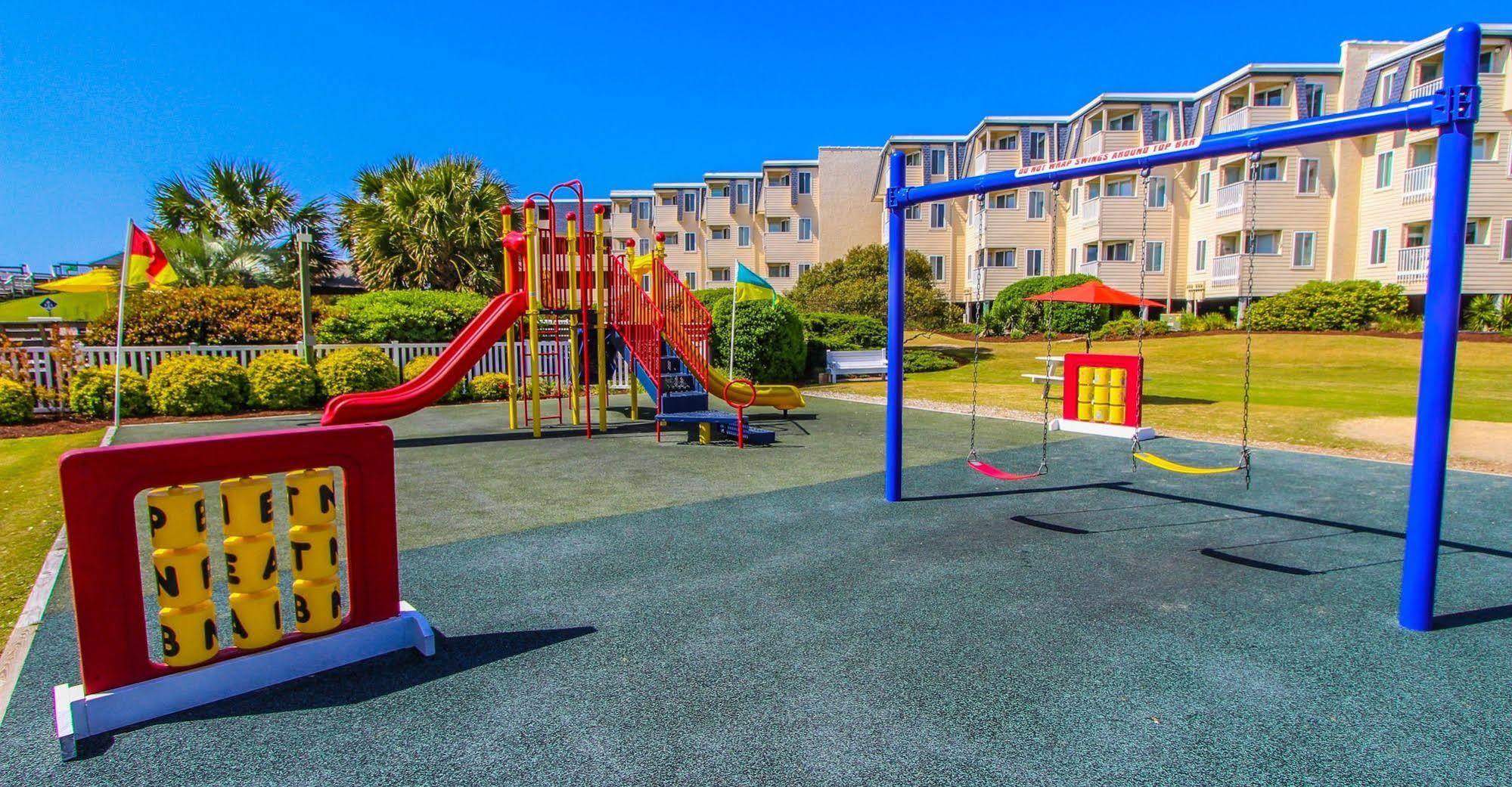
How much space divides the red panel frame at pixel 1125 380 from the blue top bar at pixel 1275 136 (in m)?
3.50

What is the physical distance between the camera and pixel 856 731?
3447mm

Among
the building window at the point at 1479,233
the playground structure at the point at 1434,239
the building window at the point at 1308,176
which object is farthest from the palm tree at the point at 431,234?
the building window at the point at 1479,233

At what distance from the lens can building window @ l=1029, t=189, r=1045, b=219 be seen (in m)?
40.0

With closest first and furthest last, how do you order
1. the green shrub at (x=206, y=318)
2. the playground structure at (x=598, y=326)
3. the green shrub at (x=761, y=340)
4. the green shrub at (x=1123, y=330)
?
the playground structure at (x=598, y=326) → the green shrub at (x=206, y=318) → the green shrub at (x=761, y=340) → the green shrub at (x=1123, y=330)

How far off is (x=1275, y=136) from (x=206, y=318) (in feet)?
65.1

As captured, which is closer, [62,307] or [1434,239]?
[1434,239]

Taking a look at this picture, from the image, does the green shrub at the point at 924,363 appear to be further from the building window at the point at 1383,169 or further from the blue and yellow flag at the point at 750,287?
the building window at the point at 1383,169

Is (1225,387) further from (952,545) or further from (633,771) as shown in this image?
(633,771)

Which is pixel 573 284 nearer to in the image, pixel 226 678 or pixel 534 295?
pixel 534 295

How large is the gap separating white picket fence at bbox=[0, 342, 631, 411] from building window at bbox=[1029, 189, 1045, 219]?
28035mm

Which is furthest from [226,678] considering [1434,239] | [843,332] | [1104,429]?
[843,332]

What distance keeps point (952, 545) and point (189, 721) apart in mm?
5009

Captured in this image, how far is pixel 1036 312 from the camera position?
31.6 meters

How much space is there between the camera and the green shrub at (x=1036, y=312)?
99.6 feet
